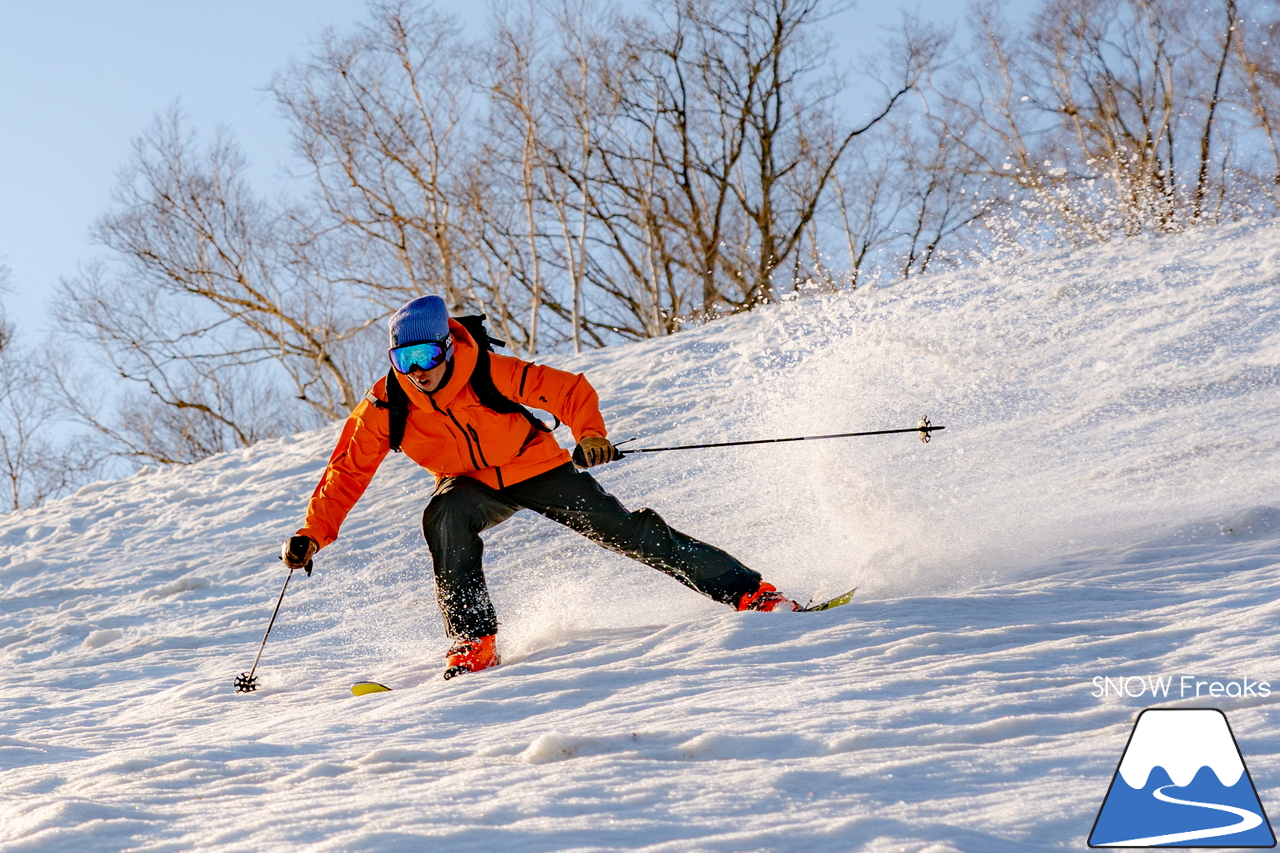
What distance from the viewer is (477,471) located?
153 inches

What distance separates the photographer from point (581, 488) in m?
3.91

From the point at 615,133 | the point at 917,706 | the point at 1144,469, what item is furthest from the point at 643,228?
the point at 917,706

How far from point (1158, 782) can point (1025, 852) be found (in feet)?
1.59

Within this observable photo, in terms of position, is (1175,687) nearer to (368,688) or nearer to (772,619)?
(772,619)

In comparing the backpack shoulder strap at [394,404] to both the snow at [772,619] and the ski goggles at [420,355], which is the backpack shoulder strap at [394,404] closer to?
the ski goggles at [420,355]

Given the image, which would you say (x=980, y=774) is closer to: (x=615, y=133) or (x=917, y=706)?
(x=917, y=706)

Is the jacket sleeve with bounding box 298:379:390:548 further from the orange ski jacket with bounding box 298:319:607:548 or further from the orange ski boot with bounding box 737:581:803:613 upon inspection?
the orange ski boot with bounding box 737:581:803:613

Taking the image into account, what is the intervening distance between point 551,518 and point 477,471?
343 millimetres

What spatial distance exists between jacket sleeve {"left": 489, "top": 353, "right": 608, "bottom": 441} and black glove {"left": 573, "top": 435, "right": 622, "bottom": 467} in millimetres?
47

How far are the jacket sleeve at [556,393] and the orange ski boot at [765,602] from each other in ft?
2.79

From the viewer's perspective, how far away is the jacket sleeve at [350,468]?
3836 millimetres

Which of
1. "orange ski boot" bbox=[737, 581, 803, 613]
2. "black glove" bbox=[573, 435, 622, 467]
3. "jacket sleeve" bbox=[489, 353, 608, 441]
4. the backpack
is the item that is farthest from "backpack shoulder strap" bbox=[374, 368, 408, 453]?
"orange ski boot" bbox=[737, 581, 803, 613]

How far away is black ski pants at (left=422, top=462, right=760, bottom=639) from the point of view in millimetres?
3781

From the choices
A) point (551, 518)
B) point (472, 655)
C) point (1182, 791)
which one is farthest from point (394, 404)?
point (1182, 791)
